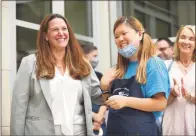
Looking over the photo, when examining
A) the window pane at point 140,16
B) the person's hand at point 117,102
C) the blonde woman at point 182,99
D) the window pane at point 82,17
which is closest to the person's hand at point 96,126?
the blonde woman at point 182,99

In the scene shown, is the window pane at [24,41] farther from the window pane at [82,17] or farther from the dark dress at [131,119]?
the dark dress at [131,119]

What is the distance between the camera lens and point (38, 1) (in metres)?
4.47

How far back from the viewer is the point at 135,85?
2.20 metres

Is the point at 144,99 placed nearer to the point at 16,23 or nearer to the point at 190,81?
the point at 190,81

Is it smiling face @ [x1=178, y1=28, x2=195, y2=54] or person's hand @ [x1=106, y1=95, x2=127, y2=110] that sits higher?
smiling face @ [x1=178, y1=28, x2=195, y2=54]

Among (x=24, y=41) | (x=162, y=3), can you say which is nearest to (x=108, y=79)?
(x=24, y=41)

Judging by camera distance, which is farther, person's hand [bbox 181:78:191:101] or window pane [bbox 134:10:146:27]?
window pane [bbox 134:10:146:27]

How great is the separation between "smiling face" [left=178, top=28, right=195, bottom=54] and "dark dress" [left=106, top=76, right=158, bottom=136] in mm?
1053

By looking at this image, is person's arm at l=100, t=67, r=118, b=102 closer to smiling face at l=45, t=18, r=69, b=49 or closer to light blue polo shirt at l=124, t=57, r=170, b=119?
light blue polo shirt at l=124, t=57, r=170, b=119

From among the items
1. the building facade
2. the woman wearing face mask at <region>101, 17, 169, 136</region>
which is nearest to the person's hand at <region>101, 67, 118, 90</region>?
the woman wearing face mask at <region>101, 17, 169, 136</region>

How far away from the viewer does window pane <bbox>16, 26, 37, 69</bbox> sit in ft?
12.9

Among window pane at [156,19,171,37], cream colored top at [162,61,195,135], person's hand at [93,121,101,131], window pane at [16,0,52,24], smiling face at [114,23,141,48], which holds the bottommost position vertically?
person's hand at [93,121,101,131]

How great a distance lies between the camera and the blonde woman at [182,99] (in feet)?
9.70

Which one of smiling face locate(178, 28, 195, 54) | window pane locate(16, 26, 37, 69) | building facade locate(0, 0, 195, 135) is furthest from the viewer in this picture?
building facade locate(0, 0, 195, 135)
